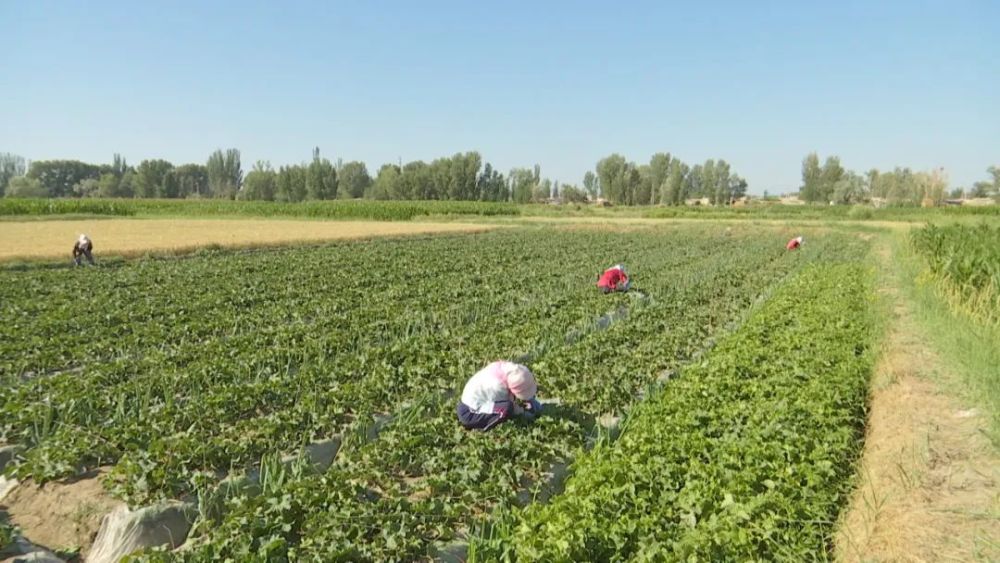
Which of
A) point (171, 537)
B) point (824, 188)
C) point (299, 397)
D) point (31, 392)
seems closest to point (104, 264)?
point (31, 392)

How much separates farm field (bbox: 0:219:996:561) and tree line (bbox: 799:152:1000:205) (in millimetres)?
99653

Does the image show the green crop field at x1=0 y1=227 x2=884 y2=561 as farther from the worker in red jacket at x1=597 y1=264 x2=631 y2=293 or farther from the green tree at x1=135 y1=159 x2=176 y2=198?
the green tree at x1=135 y1=159 x2=176 y2=198

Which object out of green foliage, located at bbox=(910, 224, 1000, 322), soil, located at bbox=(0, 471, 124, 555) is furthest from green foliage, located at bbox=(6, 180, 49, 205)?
green foliage, located at bbox=(910, 224, 1000, 322)

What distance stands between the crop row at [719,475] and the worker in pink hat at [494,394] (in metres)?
1.11

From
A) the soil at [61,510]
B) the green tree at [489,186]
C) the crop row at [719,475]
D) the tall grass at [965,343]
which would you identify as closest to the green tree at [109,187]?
the green tree at [489,186]

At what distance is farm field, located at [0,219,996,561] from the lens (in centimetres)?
455

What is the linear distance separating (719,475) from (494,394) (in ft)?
8.18

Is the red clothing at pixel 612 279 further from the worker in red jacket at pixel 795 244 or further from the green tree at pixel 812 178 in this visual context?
the green tree at pixel 812 178

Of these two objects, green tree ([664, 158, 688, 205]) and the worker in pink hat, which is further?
green tree ([664, 158, 688, 205])

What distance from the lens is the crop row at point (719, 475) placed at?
13.8ft

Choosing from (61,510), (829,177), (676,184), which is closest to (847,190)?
(829,177)

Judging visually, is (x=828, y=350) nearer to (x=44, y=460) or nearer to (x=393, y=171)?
(x=44, y=460)

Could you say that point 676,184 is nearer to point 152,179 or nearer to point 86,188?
point 152,179

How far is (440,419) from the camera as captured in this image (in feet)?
22.1
